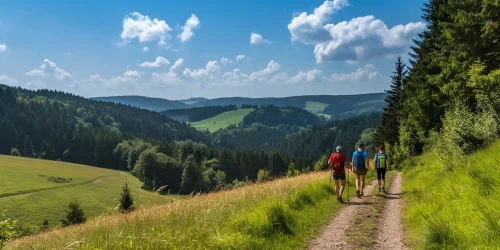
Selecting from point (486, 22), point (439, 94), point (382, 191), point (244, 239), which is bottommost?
point (382, 191)

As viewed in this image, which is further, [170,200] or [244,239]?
[170,200]

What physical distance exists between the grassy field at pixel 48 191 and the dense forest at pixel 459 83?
46.2 metres

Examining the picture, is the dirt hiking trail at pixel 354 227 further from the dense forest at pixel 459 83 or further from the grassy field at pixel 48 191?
the grassy field at pixel 48 191

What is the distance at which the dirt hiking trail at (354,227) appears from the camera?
7715 mm

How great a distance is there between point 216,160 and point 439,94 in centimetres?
11557

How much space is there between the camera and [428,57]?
30891 mm

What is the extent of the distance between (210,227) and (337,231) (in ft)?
11.7

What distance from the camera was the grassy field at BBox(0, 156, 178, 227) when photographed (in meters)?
64.7

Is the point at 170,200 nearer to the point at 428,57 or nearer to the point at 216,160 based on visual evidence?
the point at 428,57

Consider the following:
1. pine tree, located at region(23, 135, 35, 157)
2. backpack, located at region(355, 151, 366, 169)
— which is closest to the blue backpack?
backpack, located at region(355, 151, 366, 169)

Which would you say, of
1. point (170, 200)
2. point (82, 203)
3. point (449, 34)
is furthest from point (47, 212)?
point (449, 34)

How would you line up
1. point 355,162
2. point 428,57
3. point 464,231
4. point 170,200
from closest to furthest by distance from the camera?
point 464,231
point 170,200
point 355,162
point 428,57

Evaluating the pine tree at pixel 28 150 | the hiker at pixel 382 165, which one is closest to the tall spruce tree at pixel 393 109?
the hiker at pixel 382 165

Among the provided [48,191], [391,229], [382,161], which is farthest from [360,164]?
[48,191]
